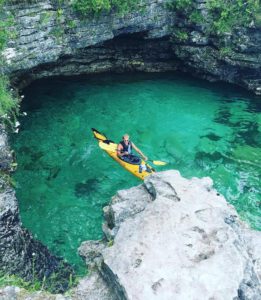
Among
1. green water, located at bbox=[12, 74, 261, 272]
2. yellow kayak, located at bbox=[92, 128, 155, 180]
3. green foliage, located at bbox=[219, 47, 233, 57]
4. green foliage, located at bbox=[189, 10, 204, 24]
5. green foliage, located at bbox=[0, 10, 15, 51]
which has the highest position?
green foliage, located at bbox=[0, 10, 15, 51]

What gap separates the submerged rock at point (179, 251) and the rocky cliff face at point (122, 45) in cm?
812

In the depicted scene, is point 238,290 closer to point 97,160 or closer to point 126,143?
point 126,143

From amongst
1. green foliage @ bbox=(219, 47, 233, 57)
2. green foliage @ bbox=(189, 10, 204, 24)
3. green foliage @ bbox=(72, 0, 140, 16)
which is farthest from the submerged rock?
green foliage @ bbox=(189, 10, 204, 24)

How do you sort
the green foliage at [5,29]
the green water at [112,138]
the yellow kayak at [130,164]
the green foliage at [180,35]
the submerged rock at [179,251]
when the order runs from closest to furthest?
the submerged rock at [179,251], the green water at [112,138], the green foliage at [5,29], the yellow kayak at [130,164], the green foliage at [180,35]

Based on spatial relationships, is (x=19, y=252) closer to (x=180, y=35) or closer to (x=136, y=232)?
(x=136, y=232)

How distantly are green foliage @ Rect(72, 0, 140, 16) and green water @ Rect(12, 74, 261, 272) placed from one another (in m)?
4.14

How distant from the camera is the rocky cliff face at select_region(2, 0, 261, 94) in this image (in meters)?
13.3

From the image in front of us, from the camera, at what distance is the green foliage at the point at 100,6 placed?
46.3 ft

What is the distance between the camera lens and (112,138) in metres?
14.8

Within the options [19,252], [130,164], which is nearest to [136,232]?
[19,252]

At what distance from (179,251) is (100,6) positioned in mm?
11095

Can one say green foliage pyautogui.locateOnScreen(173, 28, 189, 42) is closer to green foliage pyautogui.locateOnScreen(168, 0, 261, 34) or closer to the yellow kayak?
green foliage pyautogui.locateOnScreen(168, 0, 261, 34)

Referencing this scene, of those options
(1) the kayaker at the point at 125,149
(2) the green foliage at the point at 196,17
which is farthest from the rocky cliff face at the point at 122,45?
(1) the kayaker at the point at 125,149

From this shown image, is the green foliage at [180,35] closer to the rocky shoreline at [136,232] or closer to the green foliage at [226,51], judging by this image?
the green foliage at [226,51]
